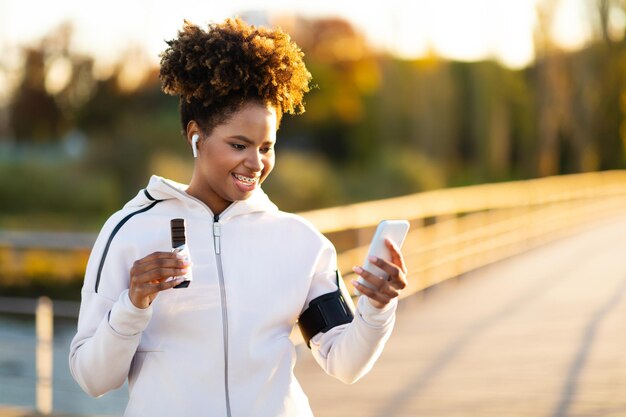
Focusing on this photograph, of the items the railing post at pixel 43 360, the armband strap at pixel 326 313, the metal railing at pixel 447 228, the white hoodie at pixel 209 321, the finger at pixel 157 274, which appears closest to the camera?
the finger at pixel 157 274

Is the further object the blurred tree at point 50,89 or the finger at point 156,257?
the blurred tree at point 50,89

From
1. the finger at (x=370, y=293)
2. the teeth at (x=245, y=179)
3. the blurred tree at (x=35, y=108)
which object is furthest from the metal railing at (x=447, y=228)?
the blurred tree at (x=35, y=108)

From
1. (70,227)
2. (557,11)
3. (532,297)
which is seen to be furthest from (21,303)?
(557,11)

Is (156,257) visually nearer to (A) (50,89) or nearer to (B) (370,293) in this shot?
(B) (370,293)

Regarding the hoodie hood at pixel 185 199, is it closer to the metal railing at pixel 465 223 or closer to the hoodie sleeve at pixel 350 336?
the hoodie sleeve at pixel 350 336

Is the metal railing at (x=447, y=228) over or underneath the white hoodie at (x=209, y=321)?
underneath

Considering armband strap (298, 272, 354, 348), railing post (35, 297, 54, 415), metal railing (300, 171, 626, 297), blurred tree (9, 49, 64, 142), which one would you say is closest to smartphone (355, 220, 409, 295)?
armband strap (298, 272, 354, 348)

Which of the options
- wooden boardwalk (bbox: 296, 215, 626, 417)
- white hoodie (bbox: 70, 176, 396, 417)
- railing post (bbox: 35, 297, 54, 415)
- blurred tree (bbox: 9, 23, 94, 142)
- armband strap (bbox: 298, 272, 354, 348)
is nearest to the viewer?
white hoodie (bbox: 70, 176, 396, 417)

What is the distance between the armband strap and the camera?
6.91ft

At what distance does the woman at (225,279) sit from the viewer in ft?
6.48

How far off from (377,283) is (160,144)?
20215 millimetres

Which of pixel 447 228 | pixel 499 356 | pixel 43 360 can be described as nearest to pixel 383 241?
pixel 43 360

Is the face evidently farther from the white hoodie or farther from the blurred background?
the blurred background

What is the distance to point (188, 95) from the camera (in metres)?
2.10
